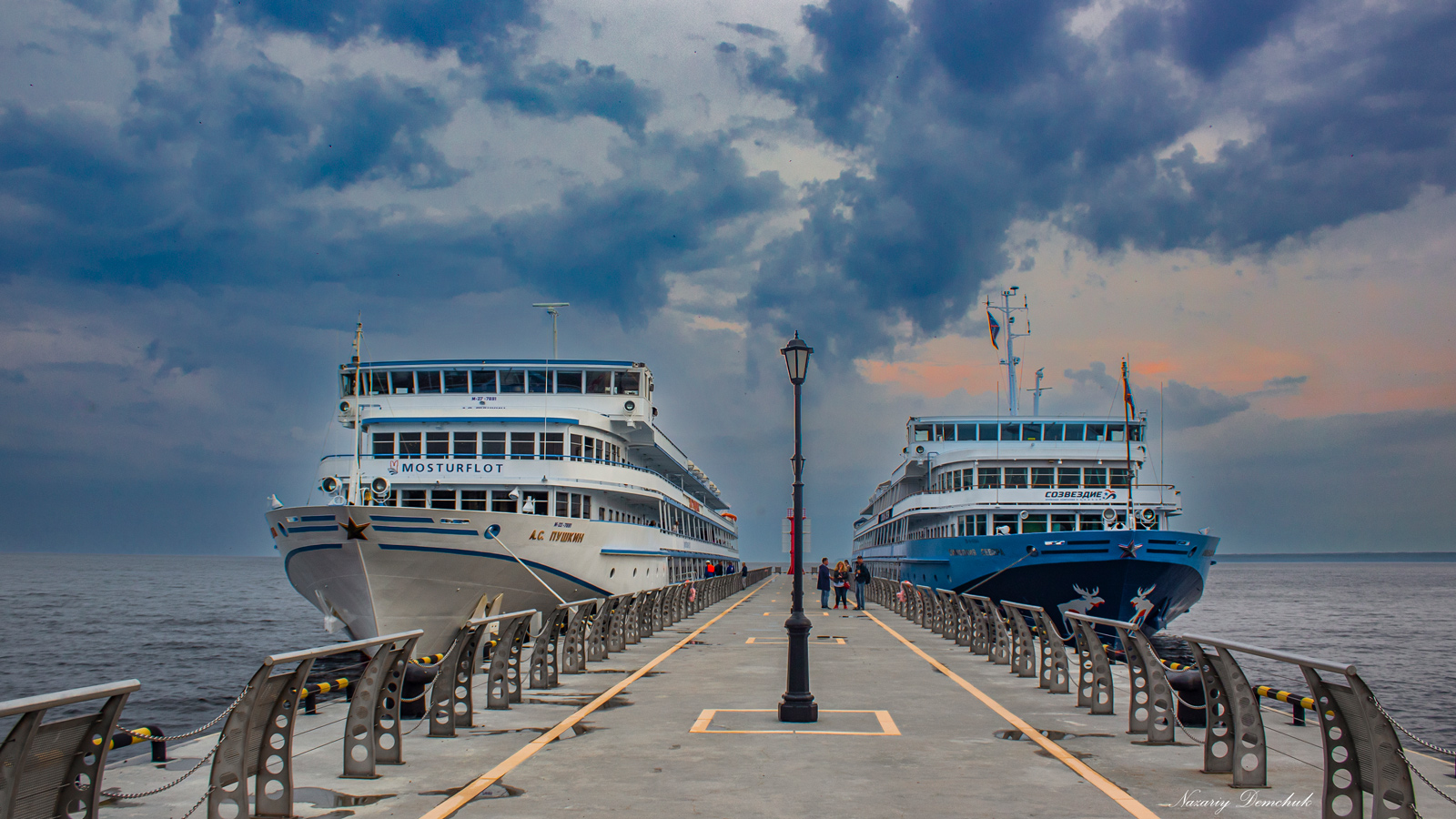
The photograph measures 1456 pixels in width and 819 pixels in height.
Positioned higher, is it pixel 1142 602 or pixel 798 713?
pixel 798 713

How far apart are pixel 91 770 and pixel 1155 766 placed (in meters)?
7.38

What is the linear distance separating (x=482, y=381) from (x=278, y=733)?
22729 mm

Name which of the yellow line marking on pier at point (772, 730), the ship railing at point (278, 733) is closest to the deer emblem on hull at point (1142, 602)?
the yellow line marking on pier at point (772, 730)

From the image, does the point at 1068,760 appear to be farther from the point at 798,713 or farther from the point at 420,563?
the point at 420,563

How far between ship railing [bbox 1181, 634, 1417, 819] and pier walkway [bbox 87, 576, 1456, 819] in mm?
296

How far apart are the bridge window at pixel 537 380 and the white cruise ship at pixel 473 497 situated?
0.21 ft

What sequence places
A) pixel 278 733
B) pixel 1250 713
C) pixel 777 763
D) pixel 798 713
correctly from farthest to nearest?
pixel 798 713
pixel 777 763
pixel 1250 713
pixel 278 733

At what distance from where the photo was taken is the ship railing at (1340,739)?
210 inches

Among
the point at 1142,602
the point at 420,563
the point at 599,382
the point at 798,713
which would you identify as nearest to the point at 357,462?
the point at 420,563

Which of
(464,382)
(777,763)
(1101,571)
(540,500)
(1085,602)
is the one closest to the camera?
(777,763)

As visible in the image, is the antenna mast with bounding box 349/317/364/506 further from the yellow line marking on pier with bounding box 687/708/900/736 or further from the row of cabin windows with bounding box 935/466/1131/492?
the row of cabin windows with bounding box 935/466/1131/492

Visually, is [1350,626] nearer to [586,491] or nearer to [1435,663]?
[1435,663]

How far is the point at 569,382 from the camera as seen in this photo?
3027 centimetres

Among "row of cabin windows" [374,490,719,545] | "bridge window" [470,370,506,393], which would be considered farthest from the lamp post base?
"bridge window" [470,370,506,393]
